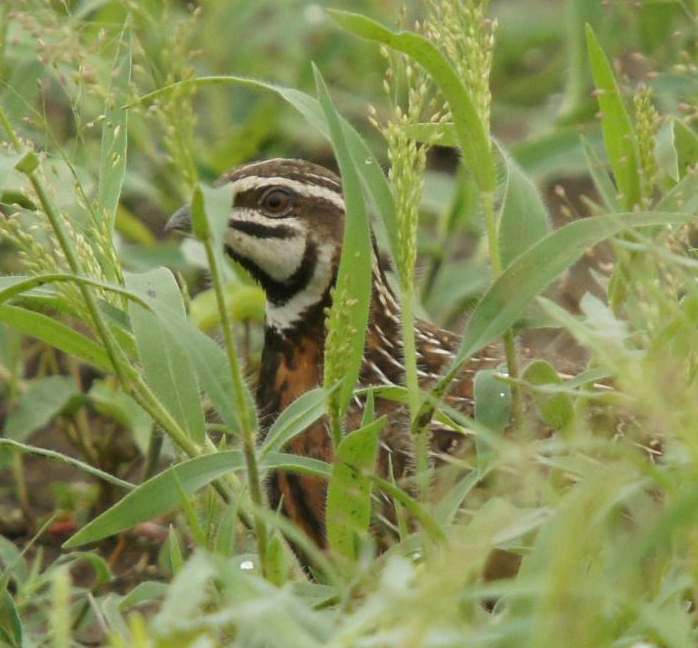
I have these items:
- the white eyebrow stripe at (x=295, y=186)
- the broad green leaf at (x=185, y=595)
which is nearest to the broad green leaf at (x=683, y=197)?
the white eyebrow stripe at (x=295, y=186)

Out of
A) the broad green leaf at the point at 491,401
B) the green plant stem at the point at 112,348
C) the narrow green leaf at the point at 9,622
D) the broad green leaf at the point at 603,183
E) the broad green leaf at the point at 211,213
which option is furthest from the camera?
the broad green leaf at the point at 603,183

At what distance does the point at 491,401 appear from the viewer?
3.09m

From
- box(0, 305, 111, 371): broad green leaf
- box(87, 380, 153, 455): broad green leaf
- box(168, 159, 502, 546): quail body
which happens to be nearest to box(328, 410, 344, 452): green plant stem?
box(0, 305, 111, 371): broad green leaf

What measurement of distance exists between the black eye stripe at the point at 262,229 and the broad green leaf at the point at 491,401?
1.00 m

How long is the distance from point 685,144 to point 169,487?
127 cm

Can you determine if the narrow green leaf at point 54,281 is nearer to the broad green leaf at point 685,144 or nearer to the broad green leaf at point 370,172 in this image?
the broad green leaf at point 370,172

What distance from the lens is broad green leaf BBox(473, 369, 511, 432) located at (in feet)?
→ 10.1

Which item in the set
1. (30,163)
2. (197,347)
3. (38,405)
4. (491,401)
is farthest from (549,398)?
(38,405)

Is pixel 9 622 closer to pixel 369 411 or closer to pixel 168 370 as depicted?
pixel 168 370

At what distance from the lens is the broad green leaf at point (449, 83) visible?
2887 millimetres

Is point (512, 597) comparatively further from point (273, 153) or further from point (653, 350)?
point (273, 153)

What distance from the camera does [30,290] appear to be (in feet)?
10.4

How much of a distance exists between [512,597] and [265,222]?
1677 mm

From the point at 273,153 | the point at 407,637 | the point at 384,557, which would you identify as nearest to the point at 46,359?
the point at 273,153
